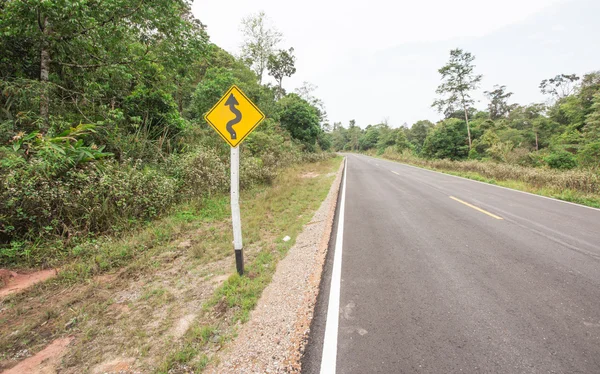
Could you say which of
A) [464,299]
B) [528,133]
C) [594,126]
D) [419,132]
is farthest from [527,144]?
[464,299]

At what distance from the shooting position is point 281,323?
93.7 inches

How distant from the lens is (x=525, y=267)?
336 cm

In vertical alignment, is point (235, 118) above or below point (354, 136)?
below

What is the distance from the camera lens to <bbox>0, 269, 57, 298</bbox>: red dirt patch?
9.65 feet

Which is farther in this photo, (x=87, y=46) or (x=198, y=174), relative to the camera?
(x=198, y=174)

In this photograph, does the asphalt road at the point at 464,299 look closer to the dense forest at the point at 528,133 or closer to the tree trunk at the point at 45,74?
the tree trunk at the point at 45,74

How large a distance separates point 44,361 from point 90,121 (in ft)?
20.6

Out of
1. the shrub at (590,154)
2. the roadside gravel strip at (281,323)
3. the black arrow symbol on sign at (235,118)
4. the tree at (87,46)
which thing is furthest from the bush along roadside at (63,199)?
the shrub at (590,154)

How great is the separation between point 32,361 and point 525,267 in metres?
5.91

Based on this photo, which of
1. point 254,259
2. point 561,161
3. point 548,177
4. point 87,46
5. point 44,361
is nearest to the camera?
point 44,361

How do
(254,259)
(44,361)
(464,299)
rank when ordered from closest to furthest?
(44,361)
(464,299)
(254,259)

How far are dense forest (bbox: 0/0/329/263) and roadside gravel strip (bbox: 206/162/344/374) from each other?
3.66m

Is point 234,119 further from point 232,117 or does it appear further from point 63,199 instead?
point 63,199

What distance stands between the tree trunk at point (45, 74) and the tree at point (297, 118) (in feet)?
62.2
